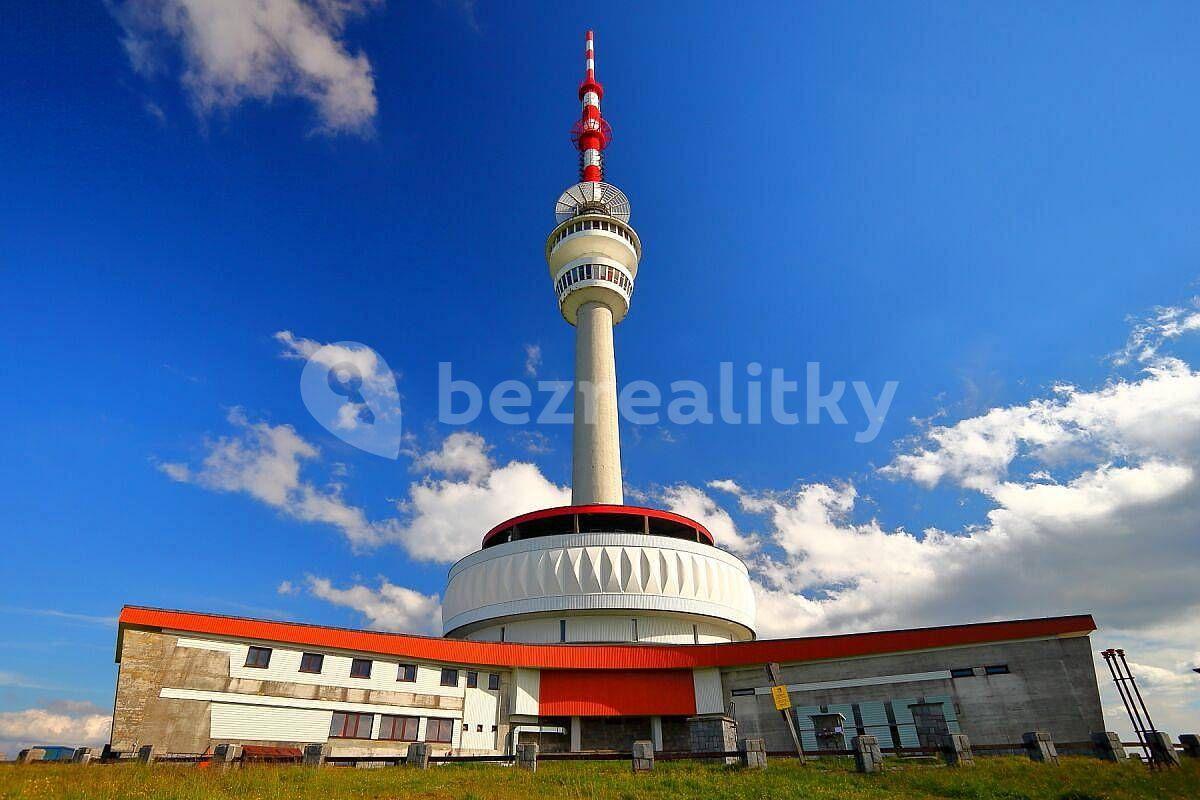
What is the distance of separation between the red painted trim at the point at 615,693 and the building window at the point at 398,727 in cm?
666

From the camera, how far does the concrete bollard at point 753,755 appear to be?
71.3ft

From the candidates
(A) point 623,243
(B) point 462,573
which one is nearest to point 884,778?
(B) point 462,573

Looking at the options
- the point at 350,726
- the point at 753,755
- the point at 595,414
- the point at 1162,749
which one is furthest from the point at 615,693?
the point at 595,414

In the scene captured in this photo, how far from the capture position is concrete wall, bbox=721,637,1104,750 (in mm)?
30578

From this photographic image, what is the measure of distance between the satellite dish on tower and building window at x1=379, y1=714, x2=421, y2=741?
2045 inches

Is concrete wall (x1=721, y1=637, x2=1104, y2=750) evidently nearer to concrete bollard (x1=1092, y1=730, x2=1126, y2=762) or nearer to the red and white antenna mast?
concrete bollard (x1=1092, y1=730, x2=1126, y2=762)

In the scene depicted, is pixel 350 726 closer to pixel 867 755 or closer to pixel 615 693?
pixel 615 693

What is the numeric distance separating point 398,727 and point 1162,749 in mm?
30521

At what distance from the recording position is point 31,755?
23.9 metres

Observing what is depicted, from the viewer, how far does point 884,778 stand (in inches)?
794

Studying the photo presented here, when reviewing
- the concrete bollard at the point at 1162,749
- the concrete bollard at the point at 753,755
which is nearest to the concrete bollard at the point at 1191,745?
the concrete bollard at the point at 1162,749

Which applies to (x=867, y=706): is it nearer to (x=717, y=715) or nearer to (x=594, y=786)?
(x=717, y=715)

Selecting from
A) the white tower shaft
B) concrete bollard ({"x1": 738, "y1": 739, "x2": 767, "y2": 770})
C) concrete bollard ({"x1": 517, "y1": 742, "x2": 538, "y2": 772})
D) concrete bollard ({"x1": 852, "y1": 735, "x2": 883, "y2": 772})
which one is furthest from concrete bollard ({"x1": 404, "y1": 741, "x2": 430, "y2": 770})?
the white tower shaft

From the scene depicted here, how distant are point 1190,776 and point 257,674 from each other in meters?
34.6
